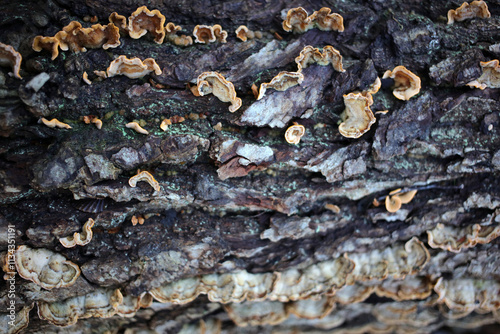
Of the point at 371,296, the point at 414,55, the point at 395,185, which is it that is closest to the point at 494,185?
the point at 395,185

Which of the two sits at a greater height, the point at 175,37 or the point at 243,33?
the point at 243,33

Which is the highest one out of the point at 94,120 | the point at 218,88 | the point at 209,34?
the point at 209,34

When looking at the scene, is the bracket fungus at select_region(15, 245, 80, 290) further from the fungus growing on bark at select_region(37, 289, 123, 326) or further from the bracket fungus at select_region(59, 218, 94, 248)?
the fungus growing on bark at select_region(37, 289, 123, 326)

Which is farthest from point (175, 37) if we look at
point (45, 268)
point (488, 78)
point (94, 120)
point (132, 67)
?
point (488, 78)

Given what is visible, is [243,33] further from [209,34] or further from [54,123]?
[54,123]

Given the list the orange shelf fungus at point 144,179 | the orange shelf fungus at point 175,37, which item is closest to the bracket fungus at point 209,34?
the orange shelf fungus at point 175,37

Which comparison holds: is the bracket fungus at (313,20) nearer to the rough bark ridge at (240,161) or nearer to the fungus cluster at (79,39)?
the rough bark ridge at (240,161)

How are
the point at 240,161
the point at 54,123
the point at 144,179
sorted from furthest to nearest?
the point at 240,161, the point at 144,179, the point at 54,123

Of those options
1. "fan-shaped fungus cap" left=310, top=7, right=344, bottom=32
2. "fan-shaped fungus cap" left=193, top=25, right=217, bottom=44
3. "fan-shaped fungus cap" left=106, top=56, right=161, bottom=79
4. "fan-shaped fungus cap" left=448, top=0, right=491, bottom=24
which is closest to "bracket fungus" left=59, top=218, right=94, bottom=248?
"fan-shaped fungus cap" left=106, top=56, right=161, bottom=79
